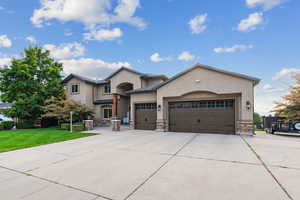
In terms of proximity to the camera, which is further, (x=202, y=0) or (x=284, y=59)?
(x=284, y=59)

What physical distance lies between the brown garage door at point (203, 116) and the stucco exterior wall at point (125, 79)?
20.2 feet

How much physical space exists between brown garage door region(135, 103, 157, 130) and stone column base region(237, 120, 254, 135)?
6.65m

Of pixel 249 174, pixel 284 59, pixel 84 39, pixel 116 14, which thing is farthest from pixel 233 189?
pixel 84 39

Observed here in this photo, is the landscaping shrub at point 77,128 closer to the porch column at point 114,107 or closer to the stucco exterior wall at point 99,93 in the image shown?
the porch column at point 114,107

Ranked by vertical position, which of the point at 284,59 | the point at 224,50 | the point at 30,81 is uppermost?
the point at 224,50

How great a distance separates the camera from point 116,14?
12219mm

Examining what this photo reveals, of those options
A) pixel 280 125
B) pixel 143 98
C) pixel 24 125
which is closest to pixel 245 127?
pixel 280 125

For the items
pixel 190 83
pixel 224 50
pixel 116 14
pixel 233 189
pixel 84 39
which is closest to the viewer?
pixel 233 189

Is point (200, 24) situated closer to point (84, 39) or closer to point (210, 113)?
point (210, 113)

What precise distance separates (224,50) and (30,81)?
837 inches

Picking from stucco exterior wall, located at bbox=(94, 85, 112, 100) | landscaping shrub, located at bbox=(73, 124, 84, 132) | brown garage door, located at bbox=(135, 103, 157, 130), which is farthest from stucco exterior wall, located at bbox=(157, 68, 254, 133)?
stucco exterior wall, located at bbox=(94, 85, 112, 100)

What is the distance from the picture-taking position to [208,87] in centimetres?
1070

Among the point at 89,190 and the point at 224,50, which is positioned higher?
the point at 224,50

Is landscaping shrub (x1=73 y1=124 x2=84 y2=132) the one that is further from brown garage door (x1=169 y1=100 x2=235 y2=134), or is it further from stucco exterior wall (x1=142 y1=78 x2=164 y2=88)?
brown garage door (x1=169 y1=100 x2=235 y2=134)
